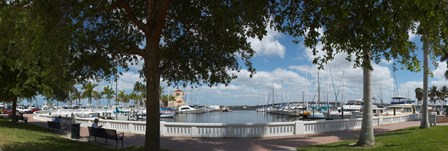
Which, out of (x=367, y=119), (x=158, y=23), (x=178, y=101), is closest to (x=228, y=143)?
(x=367, y=119)

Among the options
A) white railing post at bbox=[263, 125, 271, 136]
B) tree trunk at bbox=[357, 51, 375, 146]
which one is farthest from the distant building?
tree trunk at bbox=[357, 51, 375, 146]

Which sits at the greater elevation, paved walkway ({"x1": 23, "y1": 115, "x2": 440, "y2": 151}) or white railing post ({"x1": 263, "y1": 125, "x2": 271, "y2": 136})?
white railing post ({"x1": 263, "y1": 125, "x2": 271, "y2": 136})

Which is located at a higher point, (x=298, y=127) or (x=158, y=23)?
(x=158, y=23)

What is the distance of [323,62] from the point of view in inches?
338

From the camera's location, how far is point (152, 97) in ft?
36.3

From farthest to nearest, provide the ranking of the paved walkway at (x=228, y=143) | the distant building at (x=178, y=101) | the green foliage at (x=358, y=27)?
the distant building at (x=178, y=101) → the paved walkway at (x=228, y=143) → the green foliage at (x=358, y=27)

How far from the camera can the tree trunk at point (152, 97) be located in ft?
36.3

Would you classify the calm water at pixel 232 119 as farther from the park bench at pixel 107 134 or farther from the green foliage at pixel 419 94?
the park bench at pixel 107 134

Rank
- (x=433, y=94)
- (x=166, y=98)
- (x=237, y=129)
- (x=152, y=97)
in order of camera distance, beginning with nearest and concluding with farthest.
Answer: (x=152, y=97) → (x=237, y=129) → (x=433, y=94) → (x=166, y=98)

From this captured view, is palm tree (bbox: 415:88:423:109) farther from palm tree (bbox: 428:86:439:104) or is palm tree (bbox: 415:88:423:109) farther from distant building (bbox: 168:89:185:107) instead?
distant building (bbox: 168:89:185:107)

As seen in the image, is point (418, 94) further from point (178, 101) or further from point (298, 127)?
point (298, 127)

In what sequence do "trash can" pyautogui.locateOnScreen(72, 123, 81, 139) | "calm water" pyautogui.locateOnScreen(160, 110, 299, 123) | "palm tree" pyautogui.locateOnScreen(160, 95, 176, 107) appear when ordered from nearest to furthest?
"trash can" pyautogui.locateOnScreen(72, 123, 81, 139) → "calm water" pyautogui.locateOnScreen(160, 110, 299, 123) → "palm tree" pyautogui.locateOnScreen(160, 95, 176, 107)

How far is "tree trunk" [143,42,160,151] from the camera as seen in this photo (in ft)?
36.3

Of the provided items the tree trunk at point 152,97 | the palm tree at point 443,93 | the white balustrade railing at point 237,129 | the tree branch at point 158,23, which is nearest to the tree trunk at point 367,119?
the white balustrade railing at point 237,129
